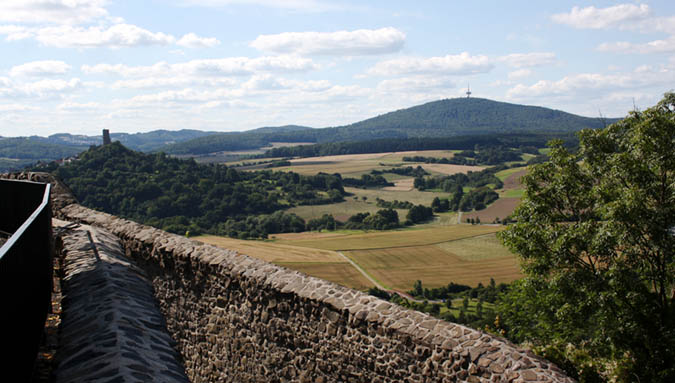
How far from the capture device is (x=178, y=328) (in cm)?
790

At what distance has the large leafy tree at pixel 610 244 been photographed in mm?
9203

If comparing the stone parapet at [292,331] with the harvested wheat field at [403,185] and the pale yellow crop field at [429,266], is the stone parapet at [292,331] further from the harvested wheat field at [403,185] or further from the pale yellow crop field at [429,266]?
the harvested wheat field at [403,185]

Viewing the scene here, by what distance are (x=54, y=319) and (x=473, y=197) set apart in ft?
191

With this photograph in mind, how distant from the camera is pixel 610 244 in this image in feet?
30.9

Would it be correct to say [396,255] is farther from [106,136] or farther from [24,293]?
[24,293]

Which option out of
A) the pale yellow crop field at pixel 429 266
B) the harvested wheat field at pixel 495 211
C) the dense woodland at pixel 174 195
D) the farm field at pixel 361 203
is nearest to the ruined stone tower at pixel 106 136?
the dense woodland at pixel 174 195

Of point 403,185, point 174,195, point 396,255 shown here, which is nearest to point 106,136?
point 174,195

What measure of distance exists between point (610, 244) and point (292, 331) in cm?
626

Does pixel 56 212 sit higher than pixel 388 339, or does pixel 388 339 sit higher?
pixel 56 212

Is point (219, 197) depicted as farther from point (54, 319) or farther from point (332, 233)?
point (54, 319)

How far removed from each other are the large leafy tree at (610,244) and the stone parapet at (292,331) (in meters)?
4.67

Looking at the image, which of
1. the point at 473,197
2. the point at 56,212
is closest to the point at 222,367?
the point at 56,212

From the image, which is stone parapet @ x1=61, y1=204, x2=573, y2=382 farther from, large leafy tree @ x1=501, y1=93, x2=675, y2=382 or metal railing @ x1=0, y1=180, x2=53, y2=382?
large leafy tree @ x1=501, y1=93, x2=675, y2=382

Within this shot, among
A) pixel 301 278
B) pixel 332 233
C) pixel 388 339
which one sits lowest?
pixel 332 233
